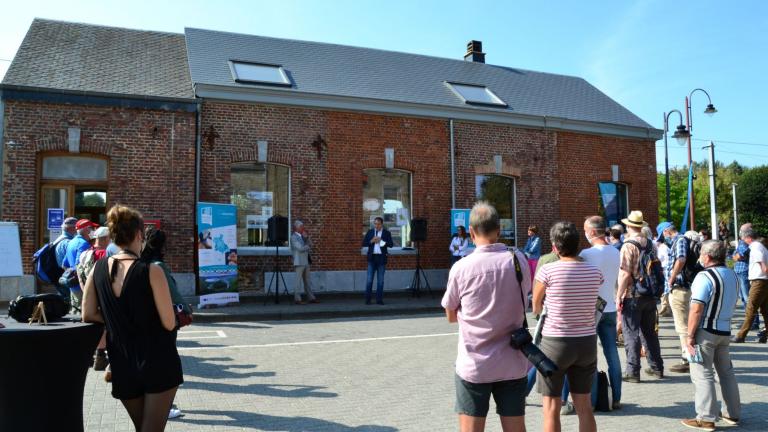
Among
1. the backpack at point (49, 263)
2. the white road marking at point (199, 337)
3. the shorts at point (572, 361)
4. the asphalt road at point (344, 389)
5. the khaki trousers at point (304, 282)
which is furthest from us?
the khaki trousers at point (304, 282)

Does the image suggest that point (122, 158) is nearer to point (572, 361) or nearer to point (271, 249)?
point (271, 249)

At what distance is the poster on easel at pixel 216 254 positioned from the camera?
12.0m

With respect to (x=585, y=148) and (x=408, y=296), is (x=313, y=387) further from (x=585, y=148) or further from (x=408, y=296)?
(x=585, y=148)

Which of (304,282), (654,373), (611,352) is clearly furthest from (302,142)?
(611,352)

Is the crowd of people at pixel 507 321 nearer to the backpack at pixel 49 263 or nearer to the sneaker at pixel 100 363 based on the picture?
the sneaker at pixel 100 363

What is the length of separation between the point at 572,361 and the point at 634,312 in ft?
9.21

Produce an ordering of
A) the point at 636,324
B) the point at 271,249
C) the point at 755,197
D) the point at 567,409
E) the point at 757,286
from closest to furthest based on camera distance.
A: the point at 567,409, the point at 636,324, the point at 757,286, the point at 271,249, the point at 755,197

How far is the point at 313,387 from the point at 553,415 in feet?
9.76

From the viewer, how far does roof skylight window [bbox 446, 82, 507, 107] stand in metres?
16.9

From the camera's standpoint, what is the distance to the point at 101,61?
14.1 metres

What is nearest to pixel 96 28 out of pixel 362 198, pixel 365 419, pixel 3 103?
pixel 3 103

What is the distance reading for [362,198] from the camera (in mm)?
14945

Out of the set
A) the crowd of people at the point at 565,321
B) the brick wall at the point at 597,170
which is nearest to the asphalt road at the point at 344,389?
the crowd of people at the point at 565,321

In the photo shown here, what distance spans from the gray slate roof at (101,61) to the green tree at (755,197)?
38.7m
